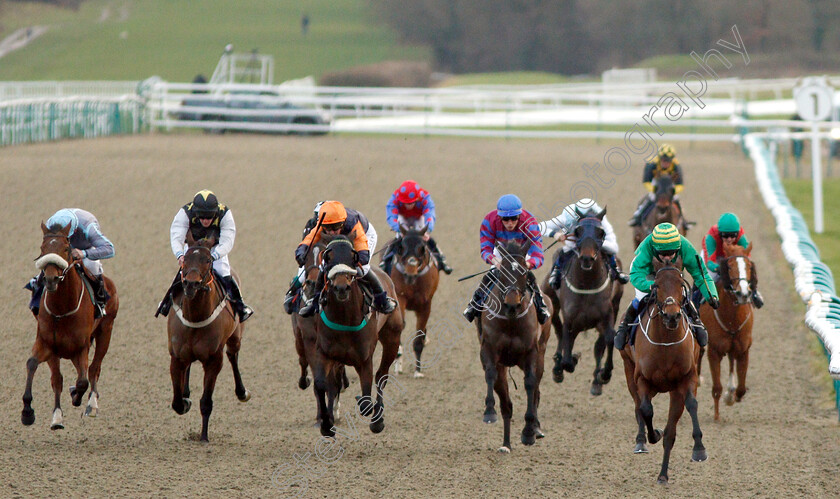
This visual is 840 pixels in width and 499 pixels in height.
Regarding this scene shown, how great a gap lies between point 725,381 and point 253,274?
619 cm

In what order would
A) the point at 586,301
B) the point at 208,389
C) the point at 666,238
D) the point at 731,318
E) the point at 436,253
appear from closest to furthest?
the point at 666,238
the point at 208,389
the point at 731,318
the point at 586,301
the point at 436,253

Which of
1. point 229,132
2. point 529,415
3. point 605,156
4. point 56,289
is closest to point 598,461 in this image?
point 529,415

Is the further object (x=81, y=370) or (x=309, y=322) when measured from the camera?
(x=81, y=370)

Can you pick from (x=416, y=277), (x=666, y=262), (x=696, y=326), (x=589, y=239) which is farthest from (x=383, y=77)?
(x=666, y=262)

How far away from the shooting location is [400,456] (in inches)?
318

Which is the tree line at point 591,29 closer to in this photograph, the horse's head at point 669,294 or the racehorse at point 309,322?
the racehorse at point 309,322

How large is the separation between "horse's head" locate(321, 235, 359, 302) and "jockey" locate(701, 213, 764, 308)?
3.53 metres

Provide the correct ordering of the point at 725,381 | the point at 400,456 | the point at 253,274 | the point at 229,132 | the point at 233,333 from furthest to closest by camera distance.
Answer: the point at 229,132 < the point at 253,274 < the point at 725,381 < the point at 233,333 < the point at 400,456

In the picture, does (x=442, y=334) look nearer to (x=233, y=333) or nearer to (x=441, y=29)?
(x=233, y=333)

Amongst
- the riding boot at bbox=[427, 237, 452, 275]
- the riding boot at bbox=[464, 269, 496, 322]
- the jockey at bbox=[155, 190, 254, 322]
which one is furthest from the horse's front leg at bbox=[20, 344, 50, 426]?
the riding boot at bbox=[427, 237, 452, 275]

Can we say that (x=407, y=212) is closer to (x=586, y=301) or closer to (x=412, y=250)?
(x=412, y=250)

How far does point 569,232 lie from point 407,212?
180 cm

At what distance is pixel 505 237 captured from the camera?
877 centimetres

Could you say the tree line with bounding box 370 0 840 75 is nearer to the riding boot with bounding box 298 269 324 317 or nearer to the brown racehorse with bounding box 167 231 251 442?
the brown racehorse with bounding box 167 231 251 442
